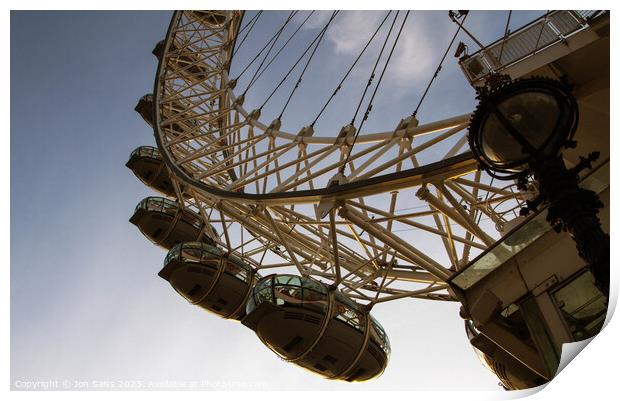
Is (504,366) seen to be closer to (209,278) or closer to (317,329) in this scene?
(317,329)

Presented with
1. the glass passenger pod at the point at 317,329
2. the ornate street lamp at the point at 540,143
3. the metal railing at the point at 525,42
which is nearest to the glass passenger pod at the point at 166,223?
the glass passenger pod at the point at 317,329

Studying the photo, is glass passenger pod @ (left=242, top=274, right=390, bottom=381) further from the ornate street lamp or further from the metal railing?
the ornate street lamp

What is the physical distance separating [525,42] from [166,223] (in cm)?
1959

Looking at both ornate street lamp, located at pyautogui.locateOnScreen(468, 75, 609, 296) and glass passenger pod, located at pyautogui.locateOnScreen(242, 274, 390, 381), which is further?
glass passenger pod, located at pyautogui.locateOnScreen(242, 274, 390, 381)

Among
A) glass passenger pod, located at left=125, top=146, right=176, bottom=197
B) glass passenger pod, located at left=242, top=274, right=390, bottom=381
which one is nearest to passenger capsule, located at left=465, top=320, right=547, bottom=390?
glass passenger pod, located at left=242, top=274, right=390, bottom=381

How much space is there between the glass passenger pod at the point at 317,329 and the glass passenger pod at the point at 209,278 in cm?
536

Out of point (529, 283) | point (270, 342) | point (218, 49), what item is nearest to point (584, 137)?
point (529, 283)

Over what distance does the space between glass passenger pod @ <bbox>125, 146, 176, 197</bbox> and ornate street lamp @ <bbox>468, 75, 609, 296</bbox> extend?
26.2m

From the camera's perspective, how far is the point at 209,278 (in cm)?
1938

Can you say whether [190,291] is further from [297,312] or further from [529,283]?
[529,283]

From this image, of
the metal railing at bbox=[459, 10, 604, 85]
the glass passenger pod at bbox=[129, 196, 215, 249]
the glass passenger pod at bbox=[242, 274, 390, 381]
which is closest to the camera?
the metal railing at bbox=[459, 10, 604, 85]

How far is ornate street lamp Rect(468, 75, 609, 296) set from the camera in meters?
4.33

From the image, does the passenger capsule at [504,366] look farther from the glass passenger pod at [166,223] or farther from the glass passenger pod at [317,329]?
the glass passenger pod at [166,223]

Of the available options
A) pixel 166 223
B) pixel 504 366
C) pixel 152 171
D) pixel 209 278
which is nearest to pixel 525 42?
pixel 504 366
